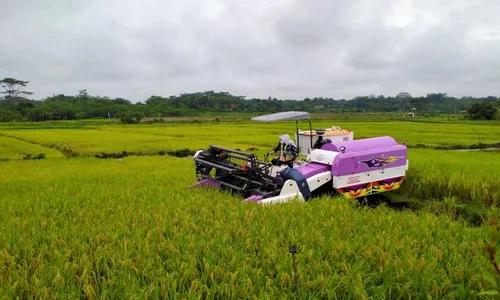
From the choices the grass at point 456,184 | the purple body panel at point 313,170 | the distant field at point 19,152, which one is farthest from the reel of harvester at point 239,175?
the distant field at point 19,152

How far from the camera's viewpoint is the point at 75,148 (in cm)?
1833

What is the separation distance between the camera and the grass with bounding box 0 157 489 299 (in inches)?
99.3

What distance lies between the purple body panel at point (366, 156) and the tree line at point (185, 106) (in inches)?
1734

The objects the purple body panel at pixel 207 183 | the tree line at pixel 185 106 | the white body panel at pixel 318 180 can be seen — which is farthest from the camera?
the tree line at pixel 185 106

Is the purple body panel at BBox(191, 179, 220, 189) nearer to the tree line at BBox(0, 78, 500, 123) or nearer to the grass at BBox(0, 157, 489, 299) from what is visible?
the grass at BBox(0, 157, 489, 299)

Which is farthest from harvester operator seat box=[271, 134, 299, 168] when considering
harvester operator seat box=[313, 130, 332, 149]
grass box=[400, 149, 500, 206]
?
grass box=[400, 149, 500, 206]

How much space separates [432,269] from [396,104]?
84559mm

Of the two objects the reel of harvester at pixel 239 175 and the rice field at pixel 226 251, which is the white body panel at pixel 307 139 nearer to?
the reel of harvester at pixel 239 175

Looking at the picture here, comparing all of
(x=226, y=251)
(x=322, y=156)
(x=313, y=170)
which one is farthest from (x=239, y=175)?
(x=226, y=251)

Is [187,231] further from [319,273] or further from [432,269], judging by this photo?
[432,269]

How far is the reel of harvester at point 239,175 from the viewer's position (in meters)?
5.37

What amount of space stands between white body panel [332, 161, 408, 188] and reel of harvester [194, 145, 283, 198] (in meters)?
0.93

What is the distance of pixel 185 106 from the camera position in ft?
241

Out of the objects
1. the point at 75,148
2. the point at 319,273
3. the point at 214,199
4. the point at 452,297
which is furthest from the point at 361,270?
the point at 75,148
